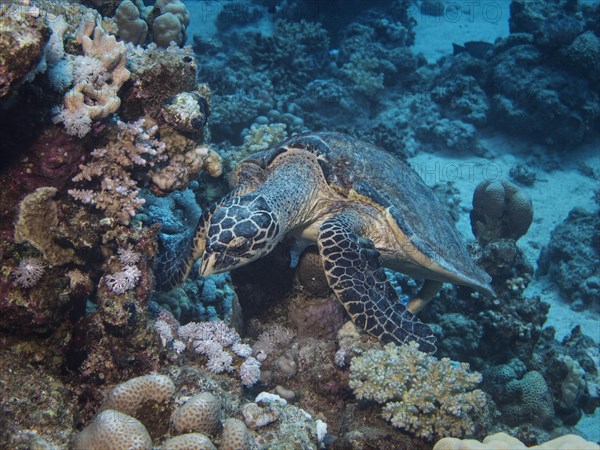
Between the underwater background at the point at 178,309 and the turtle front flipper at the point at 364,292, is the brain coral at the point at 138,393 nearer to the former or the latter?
the underwater background at the point at 178,309

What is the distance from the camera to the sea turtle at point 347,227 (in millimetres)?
3967

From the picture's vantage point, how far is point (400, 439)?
3020mm

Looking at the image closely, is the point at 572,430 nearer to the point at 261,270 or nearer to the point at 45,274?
the point at 261,270

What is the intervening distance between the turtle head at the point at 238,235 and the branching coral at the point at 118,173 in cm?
88

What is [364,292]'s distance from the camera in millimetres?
4062

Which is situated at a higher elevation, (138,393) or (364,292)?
(138,393)

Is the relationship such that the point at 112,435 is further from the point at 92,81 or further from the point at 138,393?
the point at 92,81

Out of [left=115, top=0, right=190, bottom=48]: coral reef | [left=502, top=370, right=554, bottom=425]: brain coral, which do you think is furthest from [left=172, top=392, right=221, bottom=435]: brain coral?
[left=502, top=370, right=554, bottom=425]: brain coral

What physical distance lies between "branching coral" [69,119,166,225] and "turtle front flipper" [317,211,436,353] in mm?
1902

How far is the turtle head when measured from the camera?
3811mm

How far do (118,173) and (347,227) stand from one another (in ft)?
7.74

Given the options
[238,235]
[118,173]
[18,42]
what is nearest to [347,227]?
[238,235]

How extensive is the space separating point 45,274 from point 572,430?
6.77 m

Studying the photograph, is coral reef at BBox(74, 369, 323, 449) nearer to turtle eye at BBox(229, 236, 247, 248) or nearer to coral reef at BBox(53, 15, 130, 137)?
turtle eye at BBox(229, 236, 247, 248)
